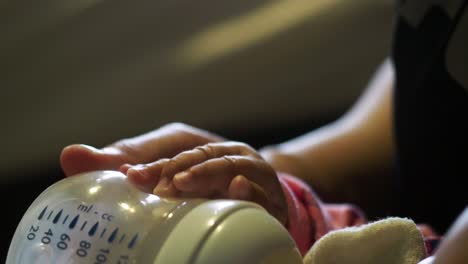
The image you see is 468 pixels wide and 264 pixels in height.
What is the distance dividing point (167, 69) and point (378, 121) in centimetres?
42

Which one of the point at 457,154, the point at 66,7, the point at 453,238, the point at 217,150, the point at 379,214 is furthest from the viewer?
the point at 66,7

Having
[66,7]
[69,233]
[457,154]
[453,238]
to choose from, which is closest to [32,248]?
[69,233]

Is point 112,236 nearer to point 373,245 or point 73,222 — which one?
point 73,222

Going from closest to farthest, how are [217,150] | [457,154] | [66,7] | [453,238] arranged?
[453,238] < [217,150] < [457,154] < [66,7]

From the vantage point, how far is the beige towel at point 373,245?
1.29ft

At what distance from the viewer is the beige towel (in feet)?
1.29

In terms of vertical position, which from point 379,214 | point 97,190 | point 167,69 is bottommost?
point 379,214

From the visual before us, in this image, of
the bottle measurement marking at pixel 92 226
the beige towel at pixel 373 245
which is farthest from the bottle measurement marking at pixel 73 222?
the beige towel at pixel 373 245

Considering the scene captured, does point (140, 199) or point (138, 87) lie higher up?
point (140, 199)

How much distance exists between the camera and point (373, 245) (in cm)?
40

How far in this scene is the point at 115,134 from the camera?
115 centimetres

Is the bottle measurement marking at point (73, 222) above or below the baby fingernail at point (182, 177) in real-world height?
below

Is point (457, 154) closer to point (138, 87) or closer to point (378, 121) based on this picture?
point (378, 121)

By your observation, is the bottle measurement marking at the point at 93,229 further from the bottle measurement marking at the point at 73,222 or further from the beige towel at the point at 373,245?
the beige towel at the point at 373,245
